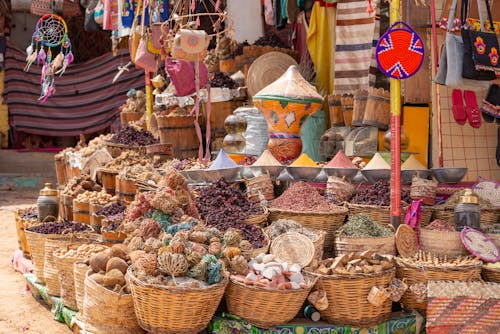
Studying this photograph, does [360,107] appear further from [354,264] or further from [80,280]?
[80,280]

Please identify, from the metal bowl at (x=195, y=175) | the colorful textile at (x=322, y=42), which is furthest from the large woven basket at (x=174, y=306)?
the colorful textile at (x=322, y=42)

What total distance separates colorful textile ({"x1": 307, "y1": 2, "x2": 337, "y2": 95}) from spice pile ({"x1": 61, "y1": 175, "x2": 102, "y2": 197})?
269cm

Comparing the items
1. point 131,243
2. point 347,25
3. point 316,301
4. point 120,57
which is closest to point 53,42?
point 120,57

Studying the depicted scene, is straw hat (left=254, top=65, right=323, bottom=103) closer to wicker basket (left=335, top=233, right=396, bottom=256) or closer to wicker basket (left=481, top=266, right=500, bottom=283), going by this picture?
wicker basket (left=335, top=233, right=396, bottom=256)

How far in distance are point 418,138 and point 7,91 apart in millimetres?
9583

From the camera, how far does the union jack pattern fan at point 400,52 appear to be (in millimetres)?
4926

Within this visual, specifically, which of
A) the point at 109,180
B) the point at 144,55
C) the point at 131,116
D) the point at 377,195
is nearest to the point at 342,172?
the point at 377,195

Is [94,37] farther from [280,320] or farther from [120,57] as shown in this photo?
[280,320]

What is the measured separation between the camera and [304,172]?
237 inches

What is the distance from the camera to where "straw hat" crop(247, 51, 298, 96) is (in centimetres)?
814

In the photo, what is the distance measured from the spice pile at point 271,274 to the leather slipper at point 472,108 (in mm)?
2829

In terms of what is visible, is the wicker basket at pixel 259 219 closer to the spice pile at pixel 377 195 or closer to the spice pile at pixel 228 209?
the spice pile at pixel 228 209

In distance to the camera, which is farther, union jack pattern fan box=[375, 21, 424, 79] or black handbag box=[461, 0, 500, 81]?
black handbag box=[461, 0, 500, 81]

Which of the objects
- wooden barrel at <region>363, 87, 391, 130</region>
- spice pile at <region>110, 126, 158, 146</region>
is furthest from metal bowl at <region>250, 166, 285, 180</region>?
spice pile at <region>110, 126, 158, 146</region>
